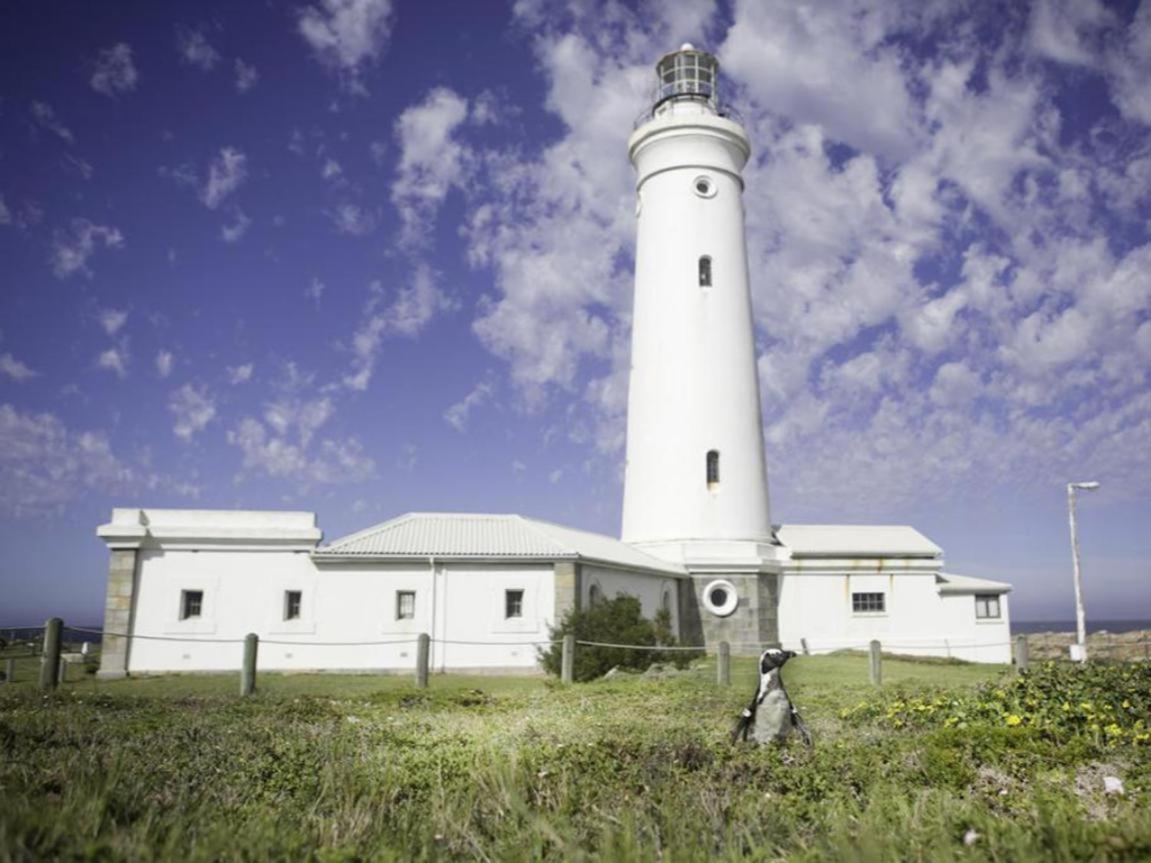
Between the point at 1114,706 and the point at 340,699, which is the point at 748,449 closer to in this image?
the point at 340,699

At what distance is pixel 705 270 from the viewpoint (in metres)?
28.8

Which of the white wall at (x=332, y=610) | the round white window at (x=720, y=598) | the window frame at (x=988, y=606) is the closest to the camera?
the white wall at (x=332, y=610)

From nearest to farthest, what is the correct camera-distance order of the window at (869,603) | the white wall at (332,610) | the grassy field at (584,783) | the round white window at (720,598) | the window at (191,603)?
the grassy field at (584,783) < the white wall at (332,610) < the window at (191,603) < the round white window at (720,598) < the window at (869,603)

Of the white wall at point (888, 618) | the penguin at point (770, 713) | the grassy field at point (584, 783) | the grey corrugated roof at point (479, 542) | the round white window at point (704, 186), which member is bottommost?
the grassy field at point (584, 783)

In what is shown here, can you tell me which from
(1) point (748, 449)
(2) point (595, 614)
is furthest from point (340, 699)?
(1) point (748, 449)

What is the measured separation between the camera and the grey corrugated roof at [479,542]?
23125mm

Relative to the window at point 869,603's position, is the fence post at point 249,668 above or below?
below

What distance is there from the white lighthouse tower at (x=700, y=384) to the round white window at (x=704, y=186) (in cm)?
4

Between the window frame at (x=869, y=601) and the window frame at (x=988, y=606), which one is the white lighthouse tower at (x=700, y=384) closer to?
the window frame at (x=869, y=601)

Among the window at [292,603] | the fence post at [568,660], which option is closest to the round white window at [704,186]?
the fence post at [568,660]

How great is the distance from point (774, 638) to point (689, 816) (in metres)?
24.0

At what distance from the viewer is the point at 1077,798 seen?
20.8ft

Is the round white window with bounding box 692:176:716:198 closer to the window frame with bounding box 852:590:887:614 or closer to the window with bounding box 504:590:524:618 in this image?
the window frame with bounding box 852:590:887:614

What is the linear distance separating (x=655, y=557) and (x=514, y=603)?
5.91m
